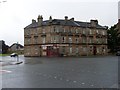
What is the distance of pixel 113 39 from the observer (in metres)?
87.8

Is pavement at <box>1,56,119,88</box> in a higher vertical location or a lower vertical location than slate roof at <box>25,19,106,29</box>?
lower

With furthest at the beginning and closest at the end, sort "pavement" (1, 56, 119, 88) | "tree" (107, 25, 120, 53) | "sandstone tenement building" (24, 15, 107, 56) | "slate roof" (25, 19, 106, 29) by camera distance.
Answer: "tree" (107, 25, 120, 53) → "slate roof" (25, 19, 106, 29) → "sandstone tenement building" (24, 15, 107, 56) → "pavement" (1, 56, 119, 88)

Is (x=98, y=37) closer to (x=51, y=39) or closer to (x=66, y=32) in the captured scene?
(x=66, y=32)

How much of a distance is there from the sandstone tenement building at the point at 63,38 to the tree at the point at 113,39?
402 centimetres

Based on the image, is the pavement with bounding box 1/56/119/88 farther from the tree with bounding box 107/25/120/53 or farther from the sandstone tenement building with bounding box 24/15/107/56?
the tree with bounding box 107/25/120/53

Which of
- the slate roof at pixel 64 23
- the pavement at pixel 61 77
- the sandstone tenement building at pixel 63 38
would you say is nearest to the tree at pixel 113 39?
the sandstone tenement building at pixel 63 38

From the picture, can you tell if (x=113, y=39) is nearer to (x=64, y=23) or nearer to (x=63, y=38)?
(x=64, y=23)

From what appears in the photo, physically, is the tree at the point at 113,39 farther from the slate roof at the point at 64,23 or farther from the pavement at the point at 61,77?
the pavement at the point at 61,77

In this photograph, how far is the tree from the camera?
3369 inches

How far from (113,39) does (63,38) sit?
24167 millimetres

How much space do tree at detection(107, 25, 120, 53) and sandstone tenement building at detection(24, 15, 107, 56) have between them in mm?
4017

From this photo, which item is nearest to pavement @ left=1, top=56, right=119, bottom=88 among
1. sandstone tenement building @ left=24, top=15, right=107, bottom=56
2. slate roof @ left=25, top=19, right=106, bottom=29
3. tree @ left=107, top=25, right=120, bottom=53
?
sandstone tenement building @ left=24, top=15, right=107, bottom=56

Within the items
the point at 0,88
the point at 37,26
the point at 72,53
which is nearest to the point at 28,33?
the point at 37,26

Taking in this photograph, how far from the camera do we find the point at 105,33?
282 ft
